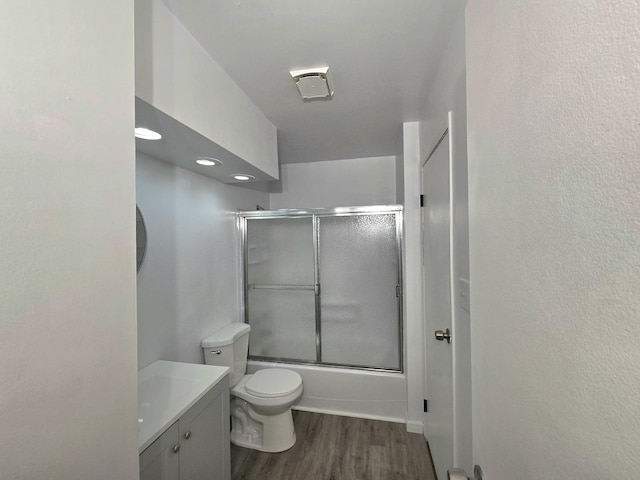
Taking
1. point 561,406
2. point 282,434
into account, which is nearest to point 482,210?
point 561,406

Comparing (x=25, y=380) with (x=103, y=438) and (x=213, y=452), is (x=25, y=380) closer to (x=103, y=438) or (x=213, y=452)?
(x=103, y=438)

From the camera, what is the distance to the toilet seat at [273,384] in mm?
1826

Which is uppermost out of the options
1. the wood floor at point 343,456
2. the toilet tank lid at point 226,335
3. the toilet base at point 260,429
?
the toilet tank lid at point 226,335

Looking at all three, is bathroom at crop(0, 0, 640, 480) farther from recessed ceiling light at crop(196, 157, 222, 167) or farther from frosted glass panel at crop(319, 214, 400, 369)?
frosted glass panel at crop(319, 214, 400, 369)

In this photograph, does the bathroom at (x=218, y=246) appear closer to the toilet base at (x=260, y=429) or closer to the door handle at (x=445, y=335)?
the door handle at (x=445, y=335)

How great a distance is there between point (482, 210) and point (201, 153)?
4.75 feet

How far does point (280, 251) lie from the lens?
2.68 meters

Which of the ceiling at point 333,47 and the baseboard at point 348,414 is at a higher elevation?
the ceiling at point 333,47

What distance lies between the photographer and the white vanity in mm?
1043

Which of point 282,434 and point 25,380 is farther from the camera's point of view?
point 282,434

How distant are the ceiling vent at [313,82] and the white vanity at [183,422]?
5.37ft

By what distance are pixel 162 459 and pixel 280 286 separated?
5.39 ft

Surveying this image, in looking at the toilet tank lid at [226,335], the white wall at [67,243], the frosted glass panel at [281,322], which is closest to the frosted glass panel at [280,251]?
the frosted glass panel at [281,322]

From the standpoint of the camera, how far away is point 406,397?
2133 mm
